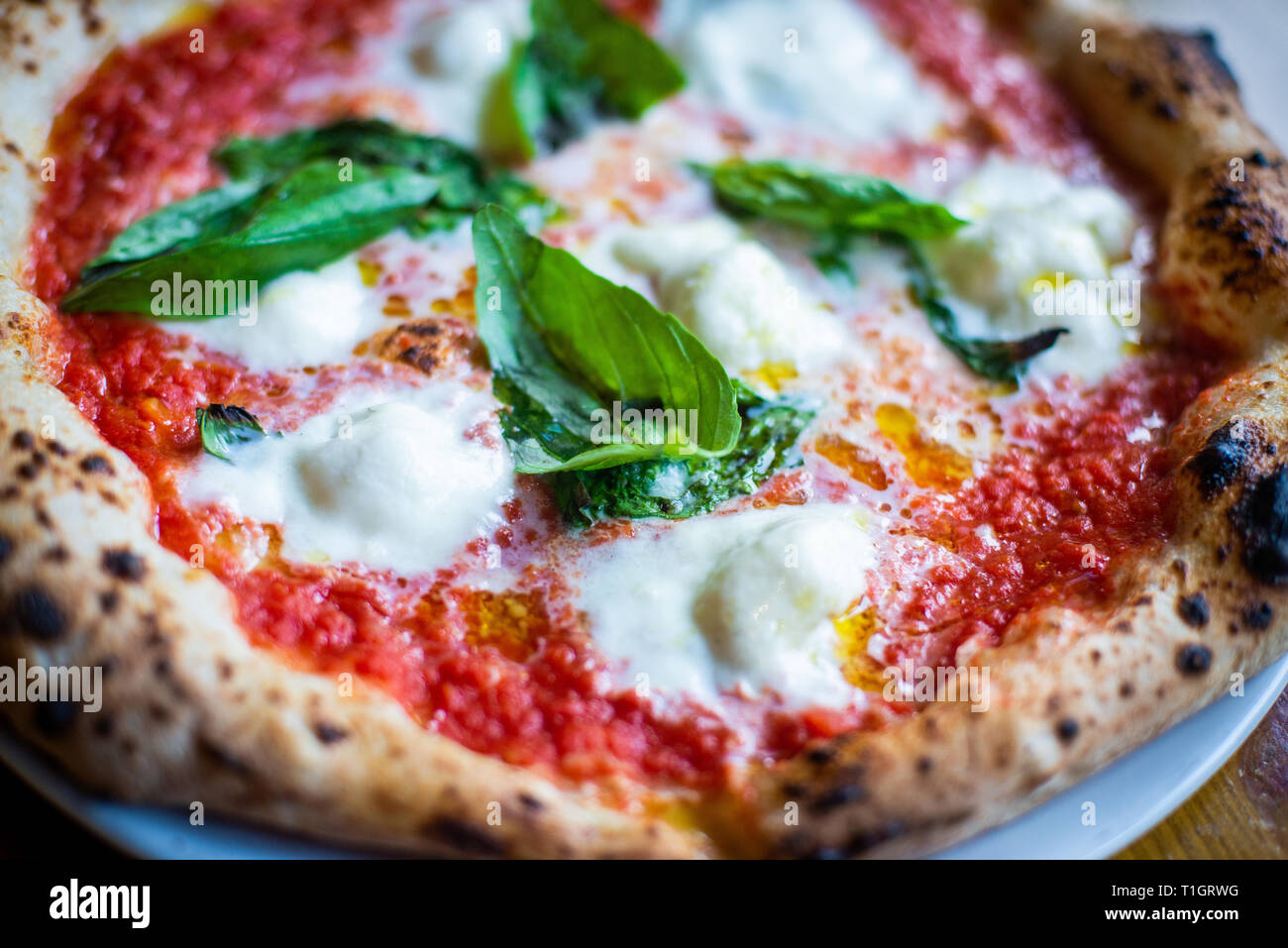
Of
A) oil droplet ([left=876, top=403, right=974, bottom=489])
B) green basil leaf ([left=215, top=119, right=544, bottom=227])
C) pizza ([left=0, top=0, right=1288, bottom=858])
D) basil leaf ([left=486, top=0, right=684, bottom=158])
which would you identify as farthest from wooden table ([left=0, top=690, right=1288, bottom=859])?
Answer: basil leaf ([left=486, top=0, right=684, bottom=158])

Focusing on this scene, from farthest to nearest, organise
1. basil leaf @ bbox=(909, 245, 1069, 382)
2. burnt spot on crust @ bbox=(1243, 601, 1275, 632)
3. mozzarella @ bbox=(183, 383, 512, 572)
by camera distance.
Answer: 1. basil leaf @ bbox=(909, 245, 1069, 382)
2. mozzarella @ bbox=(183, 383, 512, 572)
3. burnt spot on crust @ bbox=(1243, 601, 1275, 632)

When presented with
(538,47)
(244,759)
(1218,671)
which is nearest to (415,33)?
(538,47)

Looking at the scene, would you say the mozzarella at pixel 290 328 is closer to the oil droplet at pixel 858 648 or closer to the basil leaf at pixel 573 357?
the basil leaf at pixel 573 357

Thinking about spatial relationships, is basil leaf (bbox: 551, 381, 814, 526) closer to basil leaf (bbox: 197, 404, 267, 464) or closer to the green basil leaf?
basil leaf (bbox: 197, 404, 267, 464)

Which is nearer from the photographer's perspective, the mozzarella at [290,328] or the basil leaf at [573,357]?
the basil leaf at [573,357]

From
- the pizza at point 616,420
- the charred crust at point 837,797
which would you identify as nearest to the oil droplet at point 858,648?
the pizza at point 616,420

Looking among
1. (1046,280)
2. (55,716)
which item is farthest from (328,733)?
(1046,280)

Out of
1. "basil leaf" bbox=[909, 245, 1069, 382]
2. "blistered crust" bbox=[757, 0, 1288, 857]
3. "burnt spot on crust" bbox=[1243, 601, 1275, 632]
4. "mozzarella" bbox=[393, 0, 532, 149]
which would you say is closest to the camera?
"blistered crust" bbox=[757, 0, 1288, 857]
